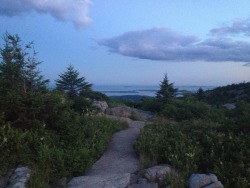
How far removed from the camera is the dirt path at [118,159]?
984 cm

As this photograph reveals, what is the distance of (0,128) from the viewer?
9.02 meters

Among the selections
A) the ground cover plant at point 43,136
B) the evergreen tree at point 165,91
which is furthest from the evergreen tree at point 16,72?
the evergreen tree at point 165,91

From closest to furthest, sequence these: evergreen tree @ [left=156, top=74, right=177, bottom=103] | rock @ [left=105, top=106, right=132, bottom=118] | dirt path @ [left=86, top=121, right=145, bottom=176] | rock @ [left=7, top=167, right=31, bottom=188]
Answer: rock @ [left=7, top=167, right=31, bottom=188], dirt path @ [left=86, top=121, right=145, bottom=176], rock @ [left=105, top=106, right=132, bottom=118], evergreen tree @ [left=156, top=74, right=177, bottom=103]

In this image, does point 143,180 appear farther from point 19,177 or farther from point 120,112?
point 120,112

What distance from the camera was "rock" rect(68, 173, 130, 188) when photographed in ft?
28.4

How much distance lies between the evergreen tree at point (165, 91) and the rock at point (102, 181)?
17999 millimetres

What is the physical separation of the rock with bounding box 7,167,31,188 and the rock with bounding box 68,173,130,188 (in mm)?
1057

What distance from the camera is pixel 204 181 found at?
8.48m

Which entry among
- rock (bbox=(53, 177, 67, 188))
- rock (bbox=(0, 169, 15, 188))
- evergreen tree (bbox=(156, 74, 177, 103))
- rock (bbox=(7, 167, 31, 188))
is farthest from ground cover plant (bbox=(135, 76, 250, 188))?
evergreen tree (bbox=(156, 74, 177, 103))

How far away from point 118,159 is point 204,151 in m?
2.52

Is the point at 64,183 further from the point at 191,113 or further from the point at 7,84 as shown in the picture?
the point at 191,113

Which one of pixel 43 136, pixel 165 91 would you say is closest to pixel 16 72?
pixel 43 136

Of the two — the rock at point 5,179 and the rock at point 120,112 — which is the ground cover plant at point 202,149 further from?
the rock at point 120,112

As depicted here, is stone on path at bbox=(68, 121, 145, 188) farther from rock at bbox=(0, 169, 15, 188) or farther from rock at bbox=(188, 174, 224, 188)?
rock at bbox=(188, 174, 224, 188)
